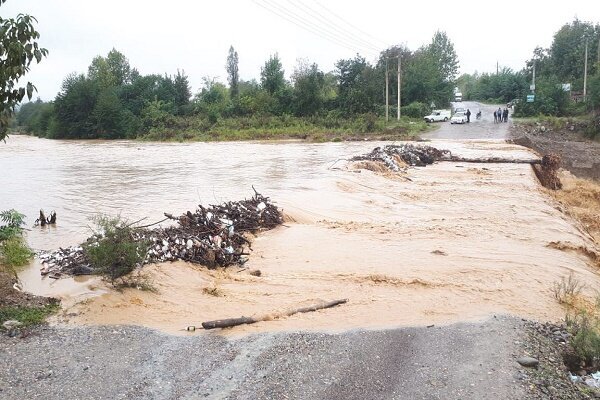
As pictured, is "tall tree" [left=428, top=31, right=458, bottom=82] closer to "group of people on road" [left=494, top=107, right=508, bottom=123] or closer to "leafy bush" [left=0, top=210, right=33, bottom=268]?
"group of people on road" [left=494, top=107, right=508, bottom=123]

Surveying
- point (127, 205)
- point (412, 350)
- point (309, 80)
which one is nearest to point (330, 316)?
point (412, 350)

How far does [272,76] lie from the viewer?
67250 millimetres

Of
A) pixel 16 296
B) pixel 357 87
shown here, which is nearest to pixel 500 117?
pixel 357 87

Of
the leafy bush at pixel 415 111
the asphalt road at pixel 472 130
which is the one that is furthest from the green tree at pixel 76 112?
the asphalt road at pixel 472 130

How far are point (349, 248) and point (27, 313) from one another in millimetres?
6017

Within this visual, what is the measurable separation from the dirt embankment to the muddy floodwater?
7225 mm

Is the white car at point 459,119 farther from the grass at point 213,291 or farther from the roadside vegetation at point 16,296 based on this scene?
the grass at point 213,291

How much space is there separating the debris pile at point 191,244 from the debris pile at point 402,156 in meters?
12.9

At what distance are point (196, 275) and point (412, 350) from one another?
14.1 ft

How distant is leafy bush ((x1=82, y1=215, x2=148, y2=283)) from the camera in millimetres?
7688

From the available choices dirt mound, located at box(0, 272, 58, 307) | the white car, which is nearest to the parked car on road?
the white car

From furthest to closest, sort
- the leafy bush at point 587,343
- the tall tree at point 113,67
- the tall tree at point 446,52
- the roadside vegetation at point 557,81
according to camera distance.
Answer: the tall tree at point 446,52, the tall tree at point 113,67, the roadside vegetation at point 557,81, the leafy bush at point 587,343

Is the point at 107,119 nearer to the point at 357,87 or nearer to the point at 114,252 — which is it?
the point at 357,87

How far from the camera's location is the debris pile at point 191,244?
28.8 feet
